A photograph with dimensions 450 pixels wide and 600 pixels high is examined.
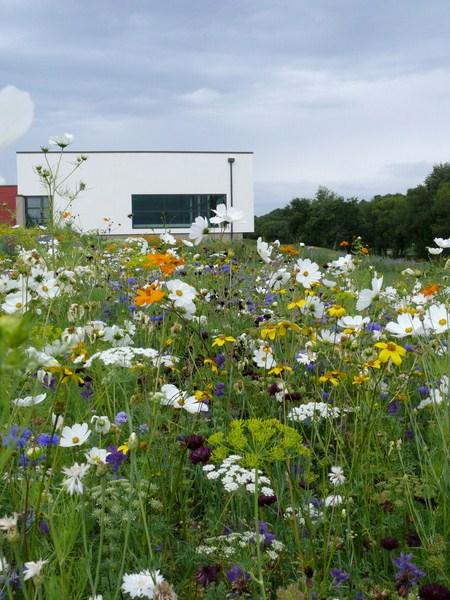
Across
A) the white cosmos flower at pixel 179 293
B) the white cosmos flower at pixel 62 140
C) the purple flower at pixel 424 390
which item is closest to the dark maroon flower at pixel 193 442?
the white cosmos flower at pixel 179 293

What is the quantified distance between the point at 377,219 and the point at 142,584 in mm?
50145

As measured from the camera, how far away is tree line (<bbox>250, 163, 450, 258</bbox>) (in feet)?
125

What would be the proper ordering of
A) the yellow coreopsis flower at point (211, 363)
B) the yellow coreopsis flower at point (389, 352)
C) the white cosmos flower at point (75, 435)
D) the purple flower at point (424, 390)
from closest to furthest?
1. the white cosmos flower at point (75, 435)
2. the yellow coreopsis flower at point (389, 352)
3. the yellow coreopsis flower at point (211, 363)
4. the purple flower at point (424, 390)

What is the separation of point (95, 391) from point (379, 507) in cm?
98

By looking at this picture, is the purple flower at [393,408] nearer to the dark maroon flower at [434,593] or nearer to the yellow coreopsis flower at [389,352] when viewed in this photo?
the yellow coreopsis flower at [389,352]

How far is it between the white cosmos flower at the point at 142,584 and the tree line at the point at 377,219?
3223cm

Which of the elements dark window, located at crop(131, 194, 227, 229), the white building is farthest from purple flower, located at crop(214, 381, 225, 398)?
dark window, located at crop(131, 194, 227, 229)

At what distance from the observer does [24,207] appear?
3194cm

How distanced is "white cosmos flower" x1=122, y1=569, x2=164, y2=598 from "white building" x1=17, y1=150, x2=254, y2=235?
29.9 m

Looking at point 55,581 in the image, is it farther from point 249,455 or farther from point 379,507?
point 379,507

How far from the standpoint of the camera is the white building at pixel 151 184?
102ft

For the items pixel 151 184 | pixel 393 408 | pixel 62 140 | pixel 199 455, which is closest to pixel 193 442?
pixel 199 455

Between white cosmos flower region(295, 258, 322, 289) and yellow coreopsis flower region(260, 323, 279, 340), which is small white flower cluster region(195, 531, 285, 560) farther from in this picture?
white cosmos flower region(295, 258, 322, 289)

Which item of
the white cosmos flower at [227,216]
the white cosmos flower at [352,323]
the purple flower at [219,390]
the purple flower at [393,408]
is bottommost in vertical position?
the purple flower at [393,408]
